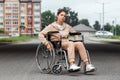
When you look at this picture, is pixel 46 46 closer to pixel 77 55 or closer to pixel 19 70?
pixel 77 55

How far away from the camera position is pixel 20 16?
123938mm

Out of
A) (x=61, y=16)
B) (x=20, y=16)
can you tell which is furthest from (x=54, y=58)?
(x=20, y=16)

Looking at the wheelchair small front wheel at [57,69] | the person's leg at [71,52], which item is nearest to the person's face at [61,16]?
the person's leg at [71,52]

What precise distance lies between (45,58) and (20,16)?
11491 cm

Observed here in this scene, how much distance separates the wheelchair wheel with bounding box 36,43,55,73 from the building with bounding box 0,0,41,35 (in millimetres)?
107731

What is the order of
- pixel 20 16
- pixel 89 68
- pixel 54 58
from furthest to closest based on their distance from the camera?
pixel 20 16 → pixel 54 58 → pixel 89 68

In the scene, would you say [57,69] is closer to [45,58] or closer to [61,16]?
[45,58]

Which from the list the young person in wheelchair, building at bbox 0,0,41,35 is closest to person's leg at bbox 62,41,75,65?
the young person in wheelchair

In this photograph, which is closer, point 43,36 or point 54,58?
point 54,58

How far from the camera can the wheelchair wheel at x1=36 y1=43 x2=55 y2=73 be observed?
30.9 feet

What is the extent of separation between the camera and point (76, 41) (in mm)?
9547

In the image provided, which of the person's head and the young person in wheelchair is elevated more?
the person's head

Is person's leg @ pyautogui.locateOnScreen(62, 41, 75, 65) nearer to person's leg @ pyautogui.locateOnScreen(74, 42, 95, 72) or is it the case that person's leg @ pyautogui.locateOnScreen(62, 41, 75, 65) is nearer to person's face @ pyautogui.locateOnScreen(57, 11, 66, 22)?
person's leg @ pyautogui.locateOnScreen(74, 42, 95, 72)

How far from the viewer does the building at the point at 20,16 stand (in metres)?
121
